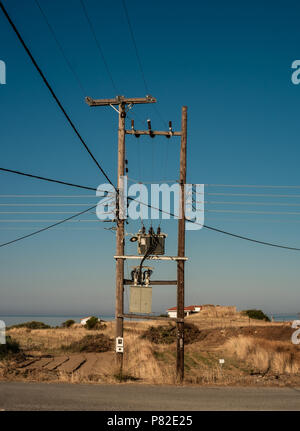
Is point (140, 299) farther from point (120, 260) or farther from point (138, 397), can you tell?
point (138, 397)

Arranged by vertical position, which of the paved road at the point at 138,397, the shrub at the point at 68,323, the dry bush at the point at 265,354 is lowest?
the shrub at the point at 68,323

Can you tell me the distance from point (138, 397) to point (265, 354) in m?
16.7

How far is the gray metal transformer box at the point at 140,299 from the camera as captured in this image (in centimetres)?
1666

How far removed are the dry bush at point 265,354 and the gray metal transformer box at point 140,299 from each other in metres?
7.90

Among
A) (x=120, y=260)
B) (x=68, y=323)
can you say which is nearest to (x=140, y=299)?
(x=120, y=260)

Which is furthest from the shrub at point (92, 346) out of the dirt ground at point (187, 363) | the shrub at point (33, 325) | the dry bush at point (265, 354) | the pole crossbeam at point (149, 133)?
the shrub at point (33, 325)

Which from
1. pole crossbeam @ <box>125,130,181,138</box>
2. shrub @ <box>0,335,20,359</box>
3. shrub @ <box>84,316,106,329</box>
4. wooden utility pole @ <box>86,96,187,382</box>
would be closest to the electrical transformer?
wooden utility pole @ <box>86,96,187,382</box>

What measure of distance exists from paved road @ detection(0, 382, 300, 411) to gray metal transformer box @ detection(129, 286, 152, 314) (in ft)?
12.9

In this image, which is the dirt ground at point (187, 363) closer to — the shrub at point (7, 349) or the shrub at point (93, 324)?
the shrub at point (7, 349)

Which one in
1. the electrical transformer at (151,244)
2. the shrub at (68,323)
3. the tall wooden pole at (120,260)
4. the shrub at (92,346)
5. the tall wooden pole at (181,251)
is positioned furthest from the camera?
the shrub at (68,323)

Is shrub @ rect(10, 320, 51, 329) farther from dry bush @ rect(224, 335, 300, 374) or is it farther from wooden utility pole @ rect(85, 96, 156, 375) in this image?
wooden utility pole @ rect(85, 96, 156, 375)

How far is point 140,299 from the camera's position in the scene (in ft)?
54.7

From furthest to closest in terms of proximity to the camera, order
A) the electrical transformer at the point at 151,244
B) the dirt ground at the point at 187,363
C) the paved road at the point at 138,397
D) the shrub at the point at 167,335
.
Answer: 1. the shrub at the point at 167,335
2. the electrical transformer at the point at 151,244
3. the dirt ground at the point at 187,363
4. the paved road at the point at 138,397
